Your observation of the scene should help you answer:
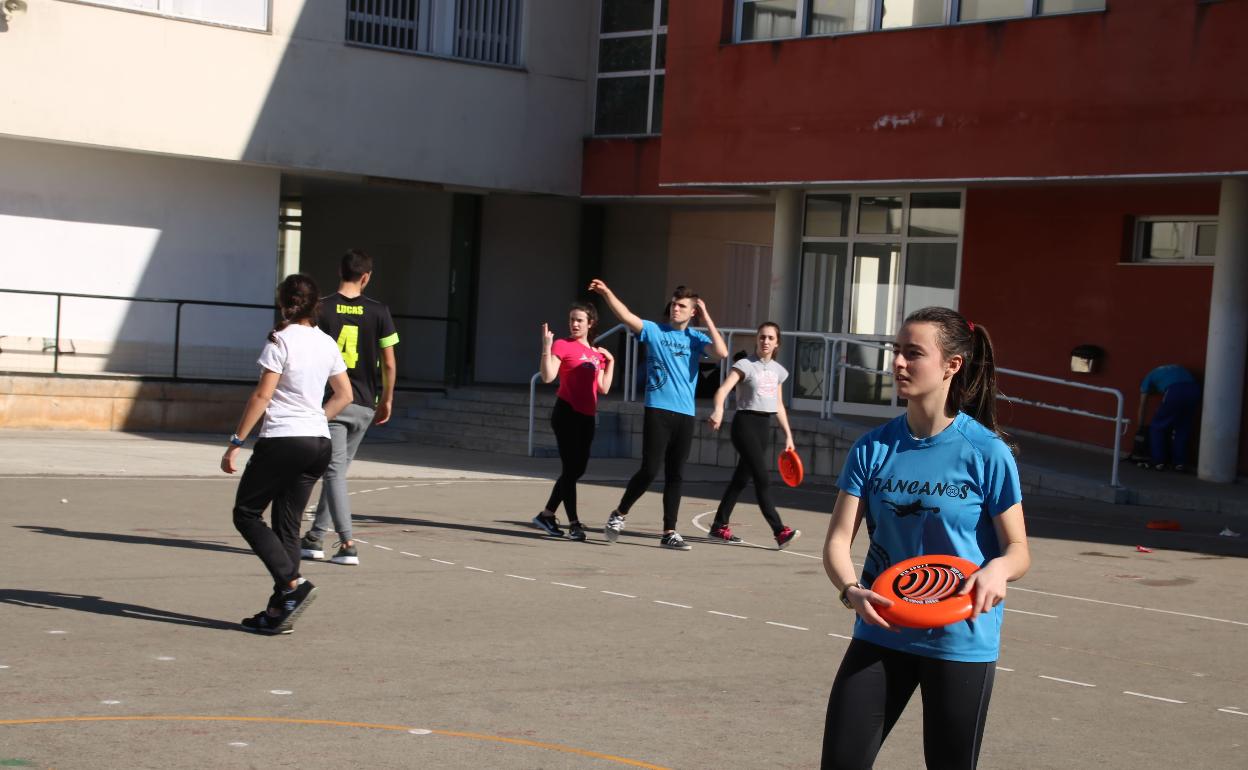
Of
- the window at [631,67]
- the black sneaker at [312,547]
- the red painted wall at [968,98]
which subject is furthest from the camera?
the window at [631,67]

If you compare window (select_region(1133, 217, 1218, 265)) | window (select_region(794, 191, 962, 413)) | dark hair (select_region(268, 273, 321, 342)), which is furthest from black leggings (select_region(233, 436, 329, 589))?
window (select_region(794, 191, 962, 413))

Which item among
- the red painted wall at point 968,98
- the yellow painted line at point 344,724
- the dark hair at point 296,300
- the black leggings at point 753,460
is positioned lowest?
the yellow painted line at point 344,724

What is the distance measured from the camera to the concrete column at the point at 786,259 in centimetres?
2281

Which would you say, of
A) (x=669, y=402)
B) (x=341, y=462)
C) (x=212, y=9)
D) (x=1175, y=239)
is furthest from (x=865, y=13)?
(x=341, y=462)

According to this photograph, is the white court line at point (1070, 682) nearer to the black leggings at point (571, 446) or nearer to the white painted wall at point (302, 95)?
the black leggings at point (571, 446)

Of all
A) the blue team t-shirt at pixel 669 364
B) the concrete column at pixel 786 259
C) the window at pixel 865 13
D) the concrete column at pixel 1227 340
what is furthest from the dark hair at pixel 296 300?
the concrete column at pixel 786 259

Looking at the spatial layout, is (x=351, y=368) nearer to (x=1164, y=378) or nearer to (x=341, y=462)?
(x=341, y=462)

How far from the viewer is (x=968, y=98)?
1897cm

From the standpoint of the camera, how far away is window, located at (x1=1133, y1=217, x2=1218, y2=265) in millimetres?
19047

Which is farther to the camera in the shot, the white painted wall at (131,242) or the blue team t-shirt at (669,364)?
the white painted wall at (131,242)

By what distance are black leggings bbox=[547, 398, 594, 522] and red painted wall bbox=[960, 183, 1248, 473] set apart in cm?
950

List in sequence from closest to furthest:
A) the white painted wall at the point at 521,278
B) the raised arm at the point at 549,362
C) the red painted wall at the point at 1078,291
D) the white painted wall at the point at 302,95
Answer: the raised arm at the point at 549,362 < the red painted wall at the point at 1078,291 < the white painted wall at the point at 302,95 < the white painted wall at the point at 521,278

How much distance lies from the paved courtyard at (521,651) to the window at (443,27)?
507 inches

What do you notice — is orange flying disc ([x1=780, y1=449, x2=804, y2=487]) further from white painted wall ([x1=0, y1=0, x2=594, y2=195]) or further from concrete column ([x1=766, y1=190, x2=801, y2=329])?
white painted wall ([x1=0, y1=0, x2=594, y2=195])
